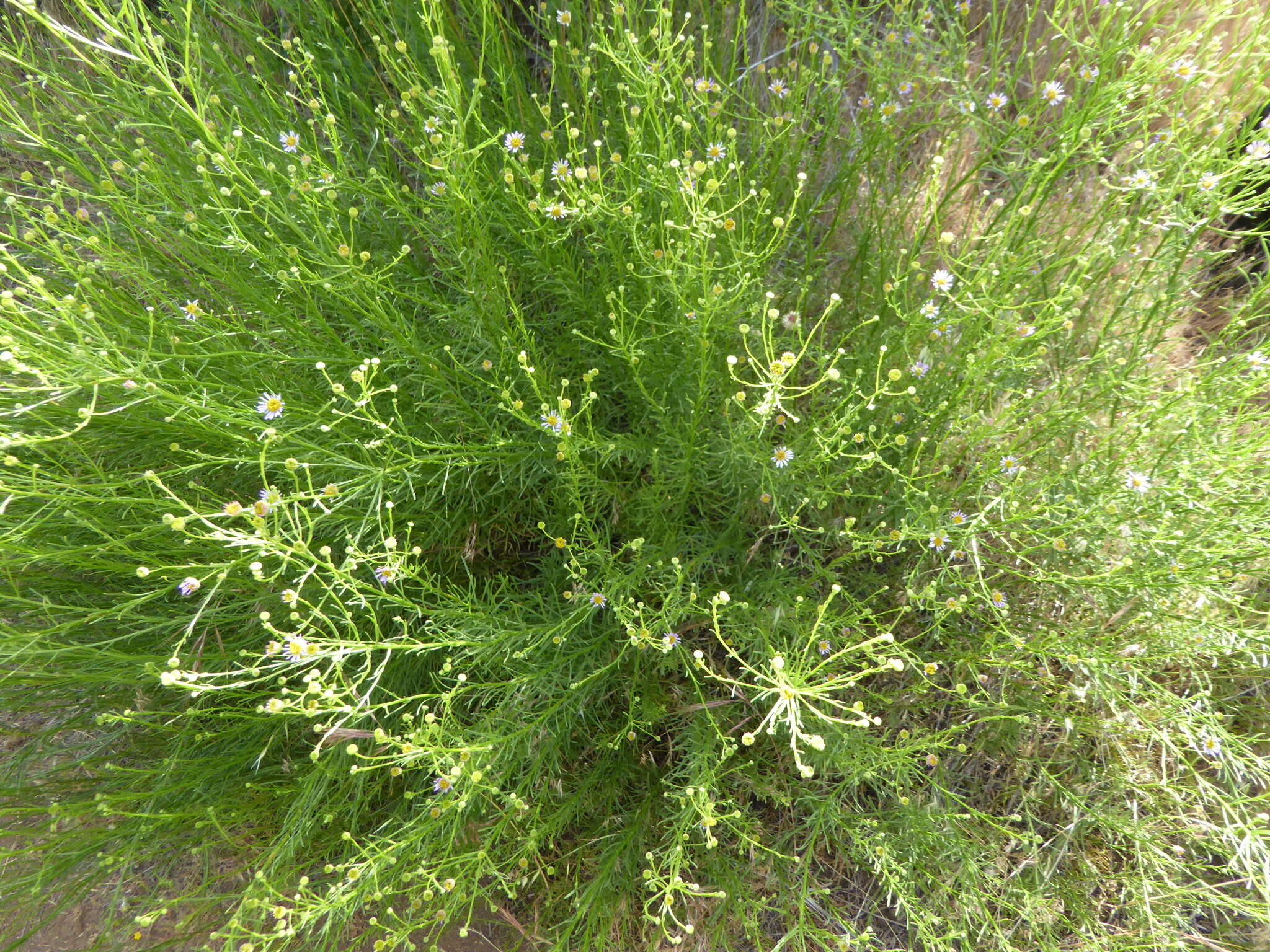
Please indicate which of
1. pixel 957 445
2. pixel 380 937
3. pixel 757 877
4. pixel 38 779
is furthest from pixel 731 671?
pixel 38 779

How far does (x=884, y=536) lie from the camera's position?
8.74ft

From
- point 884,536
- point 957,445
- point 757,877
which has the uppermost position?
point 957,445

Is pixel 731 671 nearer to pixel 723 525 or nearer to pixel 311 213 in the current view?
pixel 723 525

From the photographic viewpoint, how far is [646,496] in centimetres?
253

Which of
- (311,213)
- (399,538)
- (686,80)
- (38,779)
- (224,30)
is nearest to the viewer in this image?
(311,213)

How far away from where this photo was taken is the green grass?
7.23 feet

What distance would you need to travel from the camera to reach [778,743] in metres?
2.89

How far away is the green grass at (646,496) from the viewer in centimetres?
221

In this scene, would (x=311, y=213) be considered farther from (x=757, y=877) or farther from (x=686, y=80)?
(x=757, y=877)

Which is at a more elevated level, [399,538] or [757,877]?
[399,538]

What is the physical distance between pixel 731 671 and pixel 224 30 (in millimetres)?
3437

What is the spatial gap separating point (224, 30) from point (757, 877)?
4.11 metres

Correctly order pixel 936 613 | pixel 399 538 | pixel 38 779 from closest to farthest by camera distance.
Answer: pixel 936 613, pixel 399 538, pixel 38 779

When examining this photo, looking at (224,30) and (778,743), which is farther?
(224,30)
